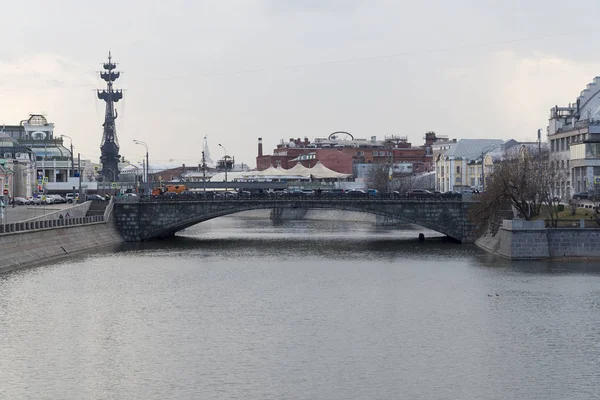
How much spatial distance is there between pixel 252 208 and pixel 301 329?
5771cm

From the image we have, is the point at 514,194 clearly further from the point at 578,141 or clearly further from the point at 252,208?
the point at 252,208

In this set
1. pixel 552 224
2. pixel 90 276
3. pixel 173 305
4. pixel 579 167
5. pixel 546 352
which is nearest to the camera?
pixel 546 352

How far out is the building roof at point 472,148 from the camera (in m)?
178

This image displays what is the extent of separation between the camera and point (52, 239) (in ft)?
292

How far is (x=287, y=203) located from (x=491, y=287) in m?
43.8

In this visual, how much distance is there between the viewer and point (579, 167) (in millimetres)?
118312

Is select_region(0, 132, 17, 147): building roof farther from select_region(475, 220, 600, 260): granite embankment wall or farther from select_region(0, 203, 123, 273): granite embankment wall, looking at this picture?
select_region(475, 220, 600, 260): granite embankment wall

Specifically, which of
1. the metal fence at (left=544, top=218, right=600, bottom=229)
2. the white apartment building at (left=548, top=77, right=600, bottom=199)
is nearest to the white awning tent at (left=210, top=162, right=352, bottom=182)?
the white apartment building at (left=548, top=77, right=600, bottom=199)

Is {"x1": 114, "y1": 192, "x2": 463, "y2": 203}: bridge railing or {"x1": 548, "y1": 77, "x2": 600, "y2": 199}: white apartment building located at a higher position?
{"x1": 548, "y1": 77, "x2": 600, "y2": 199}: white apartment building

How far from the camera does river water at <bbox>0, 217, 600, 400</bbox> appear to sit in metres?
42.8

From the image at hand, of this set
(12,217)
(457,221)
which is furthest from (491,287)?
(12,217)

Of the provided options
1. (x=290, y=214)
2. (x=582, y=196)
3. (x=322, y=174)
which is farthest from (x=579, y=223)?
(x=322, y=174)

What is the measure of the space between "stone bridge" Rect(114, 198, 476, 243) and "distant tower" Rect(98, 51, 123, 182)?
72.4m

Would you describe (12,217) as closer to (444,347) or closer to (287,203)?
(287,203)
